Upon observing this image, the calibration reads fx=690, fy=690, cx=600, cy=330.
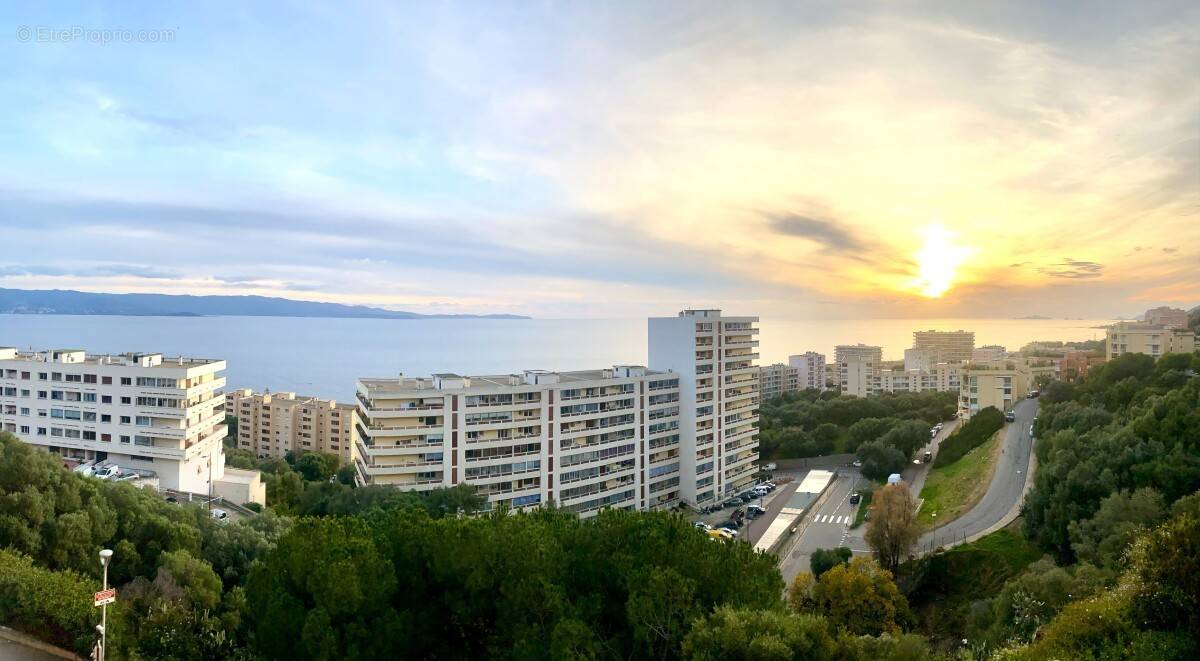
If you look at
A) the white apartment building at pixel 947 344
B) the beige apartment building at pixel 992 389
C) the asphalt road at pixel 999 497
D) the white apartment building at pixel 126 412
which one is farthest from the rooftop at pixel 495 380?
the white apartment building at pixel 947 344

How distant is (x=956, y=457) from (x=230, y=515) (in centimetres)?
3251

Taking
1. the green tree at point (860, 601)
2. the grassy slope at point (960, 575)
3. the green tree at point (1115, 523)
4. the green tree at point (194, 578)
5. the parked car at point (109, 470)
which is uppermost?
the green tree at point (1115, 523)

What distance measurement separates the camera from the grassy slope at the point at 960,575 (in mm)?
17938

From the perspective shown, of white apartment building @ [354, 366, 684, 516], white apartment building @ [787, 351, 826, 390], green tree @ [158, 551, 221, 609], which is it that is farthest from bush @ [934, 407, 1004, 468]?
white apartment building @ [787, 351, 826, 390]

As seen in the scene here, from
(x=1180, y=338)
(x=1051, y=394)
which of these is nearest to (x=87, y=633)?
(x=1051, y=394)

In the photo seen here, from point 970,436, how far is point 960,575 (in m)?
→ 18.3

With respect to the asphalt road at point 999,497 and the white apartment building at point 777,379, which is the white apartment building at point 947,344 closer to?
the white apartment building at point 777,379

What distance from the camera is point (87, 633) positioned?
35.5ft

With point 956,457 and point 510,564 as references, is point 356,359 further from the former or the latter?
point 510,564

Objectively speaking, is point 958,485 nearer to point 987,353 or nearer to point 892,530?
point 892,530

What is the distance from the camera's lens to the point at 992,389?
42188 mm

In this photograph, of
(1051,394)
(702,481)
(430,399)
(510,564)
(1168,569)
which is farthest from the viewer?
(1051,394)

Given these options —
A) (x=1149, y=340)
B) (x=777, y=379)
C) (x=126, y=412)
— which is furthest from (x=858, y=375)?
(x=126, y=412)

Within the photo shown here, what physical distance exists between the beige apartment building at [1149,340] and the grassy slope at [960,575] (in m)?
32.0
